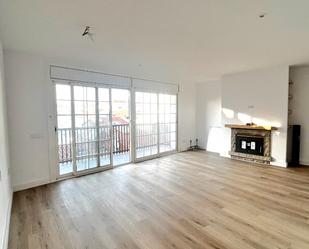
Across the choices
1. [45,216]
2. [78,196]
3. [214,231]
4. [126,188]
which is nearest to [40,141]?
[78,196]

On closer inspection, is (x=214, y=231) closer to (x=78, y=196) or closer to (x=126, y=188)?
(x=126, y=188)

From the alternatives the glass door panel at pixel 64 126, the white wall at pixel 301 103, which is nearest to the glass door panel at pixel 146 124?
the glass door panel at pixel 64 126

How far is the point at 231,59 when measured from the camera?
13.4 ft

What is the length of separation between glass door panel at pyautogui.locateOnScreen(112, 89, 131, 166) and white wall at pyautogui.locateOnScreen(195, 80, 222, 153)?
8.98 ft

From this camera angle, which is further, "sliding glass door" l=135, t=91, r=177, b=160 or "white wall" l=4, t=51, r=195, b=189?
"sliding glass door" l=135, t=91, r=177, b=160

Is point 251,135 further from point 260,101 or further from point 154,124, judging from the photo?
point 154,124

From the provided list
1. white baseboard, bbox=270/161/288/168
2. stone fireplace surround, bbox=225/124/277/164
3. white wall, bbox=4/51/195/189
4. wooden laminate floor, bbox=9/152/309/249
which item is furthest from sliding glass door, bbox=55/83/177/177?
white baseboard, bbox=270/161/288/168

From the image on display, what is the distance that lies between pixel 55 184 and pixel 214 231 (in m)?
3.13

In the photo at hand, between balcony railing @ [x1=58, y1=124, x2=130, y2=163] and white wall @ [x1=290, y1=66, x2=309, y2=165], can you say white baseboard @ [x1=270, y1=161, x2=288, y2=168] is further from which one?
balcony railing @ [x1=58, y1=124, x2=130, y2=163]

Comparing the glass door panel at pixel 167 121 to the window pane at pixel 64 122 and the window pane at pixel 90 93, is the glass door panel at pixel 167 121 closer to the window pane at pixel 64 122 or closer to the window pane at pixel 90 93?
the window pane at pixel 90 93

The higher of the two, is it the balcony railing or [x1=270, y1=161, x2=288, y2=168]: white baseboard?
the balcony railing

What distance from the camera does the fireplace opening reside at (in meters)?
5.18

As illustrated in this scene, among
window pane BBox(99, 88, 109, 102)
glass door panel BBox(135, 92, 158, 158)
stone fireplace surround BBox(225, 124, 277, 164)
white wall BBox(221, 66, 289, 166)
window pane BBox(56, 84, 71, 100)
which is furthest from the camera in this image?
glass door panel BBox(135, 92, 158, 158)

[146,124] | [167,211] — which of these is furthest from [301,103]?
[167,211]
